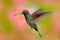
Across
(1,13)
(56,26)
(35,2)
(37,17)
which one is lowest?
(37,17)

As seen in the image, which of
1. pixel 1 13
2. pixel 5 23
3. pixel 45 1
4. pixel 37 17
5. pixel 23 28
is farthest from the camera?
pixel 45 1

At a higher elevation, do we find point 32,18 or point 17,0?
point 17,0

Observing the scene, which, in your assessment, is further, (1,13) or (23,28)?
(1,13)

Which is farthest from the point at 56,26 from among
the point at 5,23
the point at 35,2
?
the point at 35,2

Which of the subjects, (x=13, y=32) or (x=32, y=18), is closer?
(x=32, y=18)

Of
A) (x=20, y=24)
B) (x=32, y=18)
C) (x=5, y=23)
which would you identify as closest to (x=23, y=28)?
(x=20, y=24)

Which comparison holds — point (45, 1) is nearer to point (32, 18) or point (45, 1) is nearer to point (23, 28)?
point (23, 28)

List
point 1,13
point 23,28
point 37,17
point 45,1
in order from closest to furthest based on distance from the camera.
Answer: point 37,17 → point 23,28 → point 1,13 → point 45,1

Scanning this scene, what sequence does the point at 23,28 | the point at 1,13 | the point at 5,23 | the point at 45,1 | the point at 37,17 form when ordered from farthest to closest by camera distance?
1. the point at 45,1
2. the point at 1,13
3. the point at 5,23
4. the point at 23,28
5. the point at 37,17

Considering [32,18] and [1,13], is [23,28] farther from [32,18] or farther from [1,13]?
[32,18]
